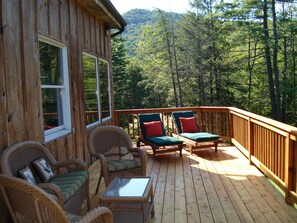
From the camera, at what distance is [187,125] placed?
6457 millimetres

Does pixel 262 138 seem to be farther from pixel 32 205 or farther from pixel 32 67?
pixel 32 205

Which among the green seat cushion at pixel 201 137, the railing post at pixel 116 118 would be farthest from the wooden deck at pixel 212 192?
the railing post at pixel 116 118

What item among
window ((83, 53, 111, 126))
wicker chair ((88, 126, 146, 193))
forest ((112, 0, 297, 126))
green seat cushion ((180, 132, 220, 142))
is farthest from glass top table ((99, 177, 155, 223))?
forest ((112, 0, 297, 126))

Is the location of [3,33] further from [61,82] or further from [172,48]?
[172,48]

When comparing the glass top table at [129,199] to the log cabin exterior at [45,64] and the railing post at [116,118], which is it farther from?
the railing post at [116,118]

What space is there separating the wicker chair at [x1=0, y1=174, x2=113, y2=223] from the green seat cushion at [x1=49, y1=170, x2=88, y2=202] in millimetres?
485

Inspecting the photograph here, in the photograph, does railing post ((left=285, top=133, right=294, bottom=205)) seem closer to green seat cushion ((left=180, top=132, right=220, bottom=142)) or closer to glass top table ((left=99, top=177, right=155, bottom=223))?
glass top table ((left=99, top=177, right=155, bottom=223))

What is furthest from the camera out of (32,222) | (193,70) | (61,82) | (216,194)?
(193,70)

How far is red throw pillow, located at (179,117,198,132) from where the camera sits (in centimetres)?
643

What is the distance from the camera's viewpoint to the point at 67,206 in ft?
8.19

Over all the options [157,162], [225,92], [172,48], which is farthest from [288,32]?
[157,162]

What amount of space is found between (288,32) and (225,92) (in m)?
4.64

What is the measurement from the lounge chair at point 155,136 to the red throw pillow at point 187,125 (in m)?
0.51

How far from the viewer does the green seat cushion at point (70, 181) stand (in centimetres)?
254
